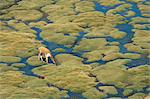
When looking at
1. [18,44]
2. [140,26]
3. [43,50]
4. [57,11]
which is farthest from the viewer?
[57,11]

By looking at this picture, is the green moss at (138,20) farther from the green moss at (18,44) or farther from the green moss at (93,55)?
the green moss at (18,44)

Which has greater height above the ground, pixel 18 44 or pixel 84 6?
pixel 18 44

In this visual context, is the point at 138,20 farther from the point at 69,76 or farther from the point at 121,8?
the point at 69,76

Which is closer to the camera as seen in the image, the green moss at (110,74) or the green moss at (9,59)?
the green moss at (110,74)

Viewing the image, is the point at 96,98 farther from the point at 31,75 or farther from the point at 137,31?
the point at 137,31

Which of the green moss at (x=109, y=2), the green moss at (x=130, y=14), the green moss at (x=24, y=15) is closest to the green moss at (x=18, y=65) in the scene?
the green moss at (x=24, y=15)

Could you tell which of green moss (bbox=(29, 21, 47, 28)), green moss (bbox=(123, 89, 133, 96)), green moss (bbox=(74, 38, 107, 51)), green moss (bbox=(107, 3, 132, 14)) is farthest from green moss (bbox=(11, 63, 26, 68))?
green moss (bbox=(107, 3, 132, 14))

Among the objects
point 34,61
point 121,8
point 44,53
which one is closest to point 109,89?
point 34,61

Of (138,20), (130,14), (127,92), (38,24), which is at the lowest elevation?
(130,14)

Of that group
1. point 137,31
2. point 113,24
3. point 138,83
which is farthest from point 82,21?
point 138,83
